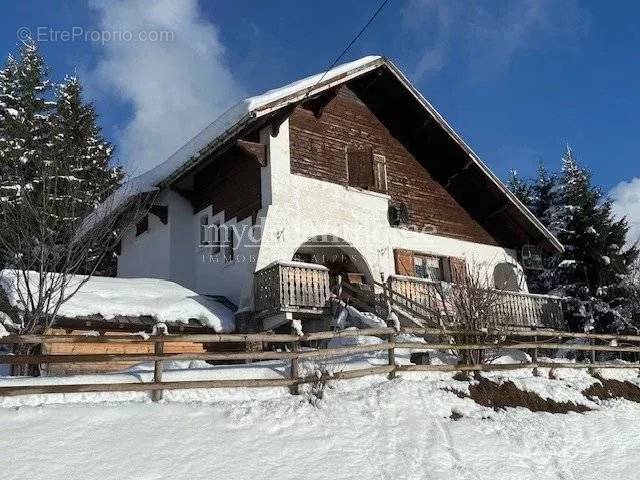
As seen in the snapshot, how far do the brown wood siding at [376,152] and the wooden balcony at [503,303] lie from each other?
3.17 meters

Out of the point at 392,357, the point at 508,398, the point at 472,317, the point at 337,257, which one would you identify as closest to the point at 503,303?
the point at 337,257

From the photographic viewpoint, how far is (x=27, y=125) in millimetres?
26672

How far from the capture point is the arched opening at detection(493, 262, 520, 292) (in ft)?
72.9

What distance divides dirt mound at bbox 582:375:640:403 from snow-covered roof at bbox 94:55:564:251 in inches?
334

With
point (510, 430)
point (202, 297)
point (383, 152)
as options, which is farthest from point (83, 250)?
point (383, 152)

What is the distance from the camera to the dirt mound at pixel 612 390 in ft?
43.3

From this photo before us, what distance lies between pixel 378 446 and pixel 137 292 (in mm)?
8778

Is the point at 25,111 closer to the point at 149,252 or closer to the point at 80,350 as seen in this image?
the point at 149,252

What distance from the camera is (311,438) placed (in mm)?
8211

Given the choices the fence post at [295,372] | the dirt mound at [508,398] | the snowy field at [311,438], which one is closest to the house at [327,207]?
the fence post at [295,372]

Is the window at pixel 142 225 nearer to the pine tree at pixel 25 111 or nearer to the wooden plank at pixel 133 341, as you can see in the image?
the pine tree at pixel 25 111

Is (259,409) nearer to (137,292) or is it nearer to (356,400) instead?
(356,400)

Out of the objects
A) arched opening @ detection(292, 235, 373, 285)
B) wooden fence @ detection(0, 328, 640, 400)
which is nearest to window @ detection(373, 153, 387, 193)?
arched opening @ detection(292, 235, 373, 285)

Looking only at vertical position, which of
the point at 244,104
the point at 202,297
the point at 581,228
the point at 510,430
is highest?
the point at 244,104
